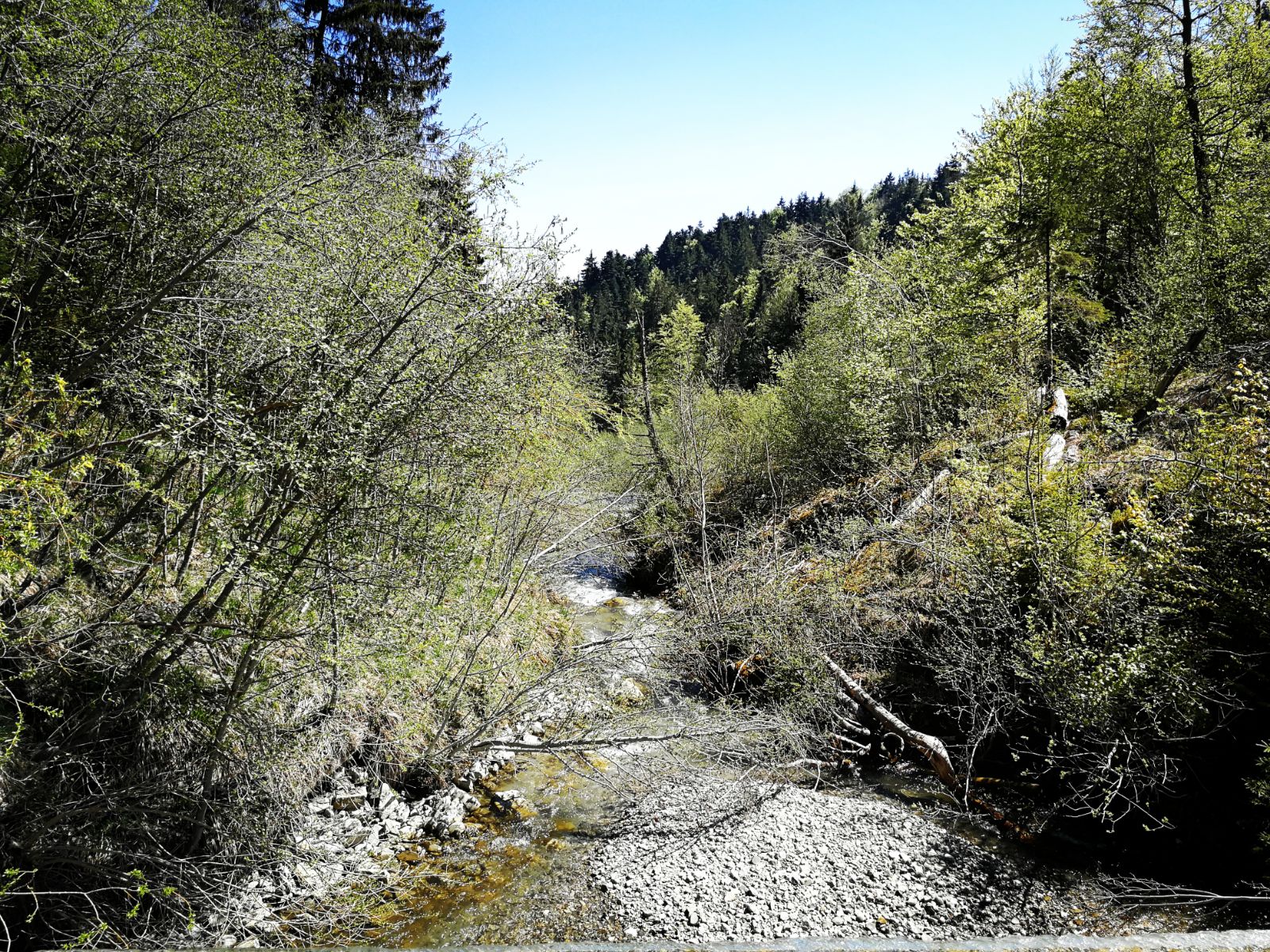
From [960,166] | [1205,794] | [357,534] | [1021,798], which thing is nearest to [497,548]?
[357,534]

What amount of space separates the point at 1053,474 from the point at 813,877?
578 centimetres

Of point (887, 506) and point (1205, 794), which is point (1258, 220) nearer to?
point (887, 506)

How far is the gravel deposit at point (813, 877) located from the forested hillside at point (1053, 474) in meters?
1.07

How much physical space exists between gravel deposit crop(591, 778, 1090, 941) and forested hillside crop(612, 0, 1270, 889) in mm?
1074

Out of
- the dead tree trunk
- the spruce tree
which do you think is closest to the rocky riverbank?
the dead tree trunk

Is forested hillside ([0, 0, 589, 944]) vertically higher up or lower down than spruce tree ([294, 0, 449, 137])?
lower down

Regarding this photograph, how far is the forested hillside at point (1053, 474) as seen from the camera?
242 inches

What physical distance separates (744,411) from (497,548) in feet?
39.3

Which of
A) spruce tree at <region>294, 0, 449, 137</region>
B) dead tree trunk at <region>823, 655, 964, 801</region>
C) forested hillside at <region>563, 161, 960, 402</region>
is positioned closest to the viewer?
dead tree trunk at <region>823, 655, 964, 801</region>

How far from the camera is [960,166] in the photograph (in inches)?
642

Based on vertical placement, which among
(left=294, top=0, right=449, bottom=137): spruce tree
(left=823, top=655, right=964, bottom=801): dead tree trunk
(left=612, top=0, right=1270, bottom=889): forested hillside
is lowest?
(left=823, top=655, right=964, bottom=801): dead tree trunk

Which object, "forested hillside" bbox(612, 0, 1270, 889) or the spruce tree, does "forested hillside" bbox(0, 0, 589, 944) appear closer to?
"forested hillside" bbox(612, 0, 1270, 889)

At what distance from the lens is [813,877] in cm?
643

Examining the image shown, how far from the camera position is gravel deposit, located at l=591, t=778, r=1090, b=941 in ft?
19.1
